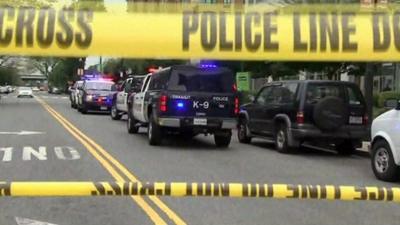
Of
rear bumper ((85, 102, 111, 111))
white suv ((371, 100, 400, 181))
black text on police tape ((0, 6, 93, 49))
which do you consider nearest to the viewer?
black text on police tape ((0, 6, 93, 49))

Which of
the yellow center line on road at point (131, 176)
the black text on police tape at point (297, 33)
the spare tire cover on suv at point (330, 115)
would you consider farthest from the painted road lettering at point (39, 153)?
the black text on police tape at point (297, 33)

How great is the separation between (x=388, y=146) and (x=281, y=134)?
15.4 ft

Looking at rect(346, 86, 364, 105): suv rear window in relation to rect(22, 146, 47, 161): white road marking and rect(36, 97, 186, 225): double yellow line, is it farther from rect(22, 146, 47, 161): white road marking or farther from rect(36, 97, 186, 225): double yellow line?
rect(22, 146, 47, 161): white road marking

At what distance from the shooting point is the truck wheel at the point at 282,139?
14195 mm

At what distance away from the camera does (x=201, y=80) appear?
1515cm

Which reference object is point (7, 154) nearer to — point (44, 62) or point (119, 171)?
point (119, 171)

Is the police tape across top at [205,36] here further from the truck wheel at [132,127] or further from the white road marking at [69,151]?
the truck wheel at [132,127]

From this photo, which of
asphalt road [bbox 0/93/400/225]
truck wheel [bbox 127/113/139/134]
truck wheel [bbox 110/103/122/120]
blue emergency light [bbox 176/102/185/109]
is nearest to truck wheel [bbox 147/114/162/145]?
asphalt road [bbox 0/93/400/225]

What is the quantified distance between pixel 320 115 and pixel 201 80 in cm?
320

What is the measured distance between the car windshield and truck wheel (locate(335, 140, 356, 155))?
18.9 meters

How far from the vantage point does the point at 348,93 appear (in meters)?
13.9

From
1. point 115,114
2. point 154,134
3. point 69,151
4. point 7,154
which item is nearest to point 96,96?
point 115,114

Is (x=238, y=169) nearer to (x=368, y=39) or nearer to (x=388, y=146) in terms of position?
(x=388, y=146)

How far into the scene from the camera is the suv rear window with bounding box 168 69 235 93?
1507 cm
